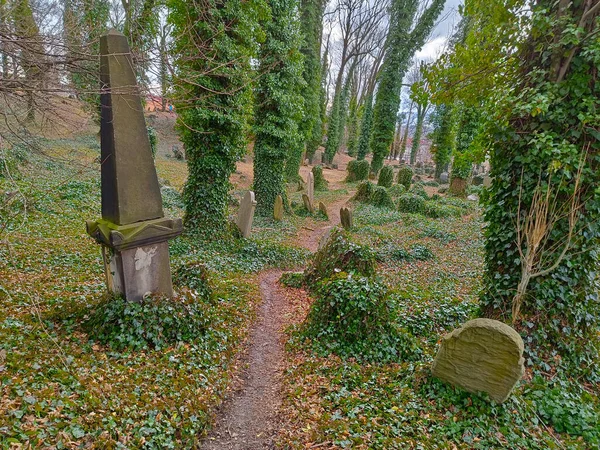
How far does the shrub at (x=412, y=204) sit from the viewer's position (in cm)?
1659

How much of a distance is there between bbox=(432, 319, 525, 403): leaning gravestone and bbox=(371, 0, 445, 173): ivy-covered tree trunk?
24.7 m

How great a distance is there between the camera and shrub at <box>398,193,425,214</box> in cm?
1659

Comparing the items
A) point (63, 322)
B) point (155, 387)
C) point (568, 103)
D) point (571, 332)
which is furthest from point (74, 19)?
point (571, 332)

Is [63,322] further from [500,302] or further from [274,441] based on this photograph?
[500,302]

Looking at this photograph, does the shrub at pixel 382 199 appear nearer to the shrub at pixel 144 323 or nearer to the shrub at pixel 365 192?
the shrub at pixel 365 192

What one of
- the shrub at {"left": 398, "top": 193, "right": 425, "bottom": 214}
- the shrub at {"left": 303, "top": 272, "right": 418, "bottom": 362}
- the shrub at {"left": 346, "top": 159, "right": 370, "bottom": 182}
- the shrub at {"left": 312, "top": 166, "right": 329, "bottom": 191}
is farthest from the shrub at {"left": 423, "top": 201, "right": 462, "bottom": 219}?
the shrub at {"left": 303, "top": 272, "right": 418, "bottom": 362}

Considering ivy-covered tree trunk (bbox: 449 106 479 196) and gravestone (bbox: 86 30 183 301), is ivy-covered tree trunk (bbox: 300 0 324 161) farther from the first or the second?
gravestone (bbox: 86 30 183 301)

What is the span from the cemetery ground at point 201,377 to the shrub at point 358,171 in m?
20.2

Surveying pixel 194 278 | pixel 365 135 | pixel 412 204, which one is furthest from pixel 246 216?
pixel 365 135

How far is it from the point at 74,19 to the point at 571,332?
7.94m

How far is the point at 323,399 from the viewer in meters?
4.25

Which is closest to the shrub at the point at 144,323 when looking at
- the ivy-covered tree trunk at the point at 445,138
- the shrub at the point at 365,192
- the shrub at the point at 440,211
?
the shrub at the point at 440,211

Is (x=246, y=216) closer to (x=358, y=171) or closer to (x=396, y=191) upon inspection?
(x=396, y=191)

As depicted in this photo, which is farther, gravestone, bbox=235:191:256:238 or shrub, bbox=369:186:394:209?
shrub, bbox=369:186:394:209
